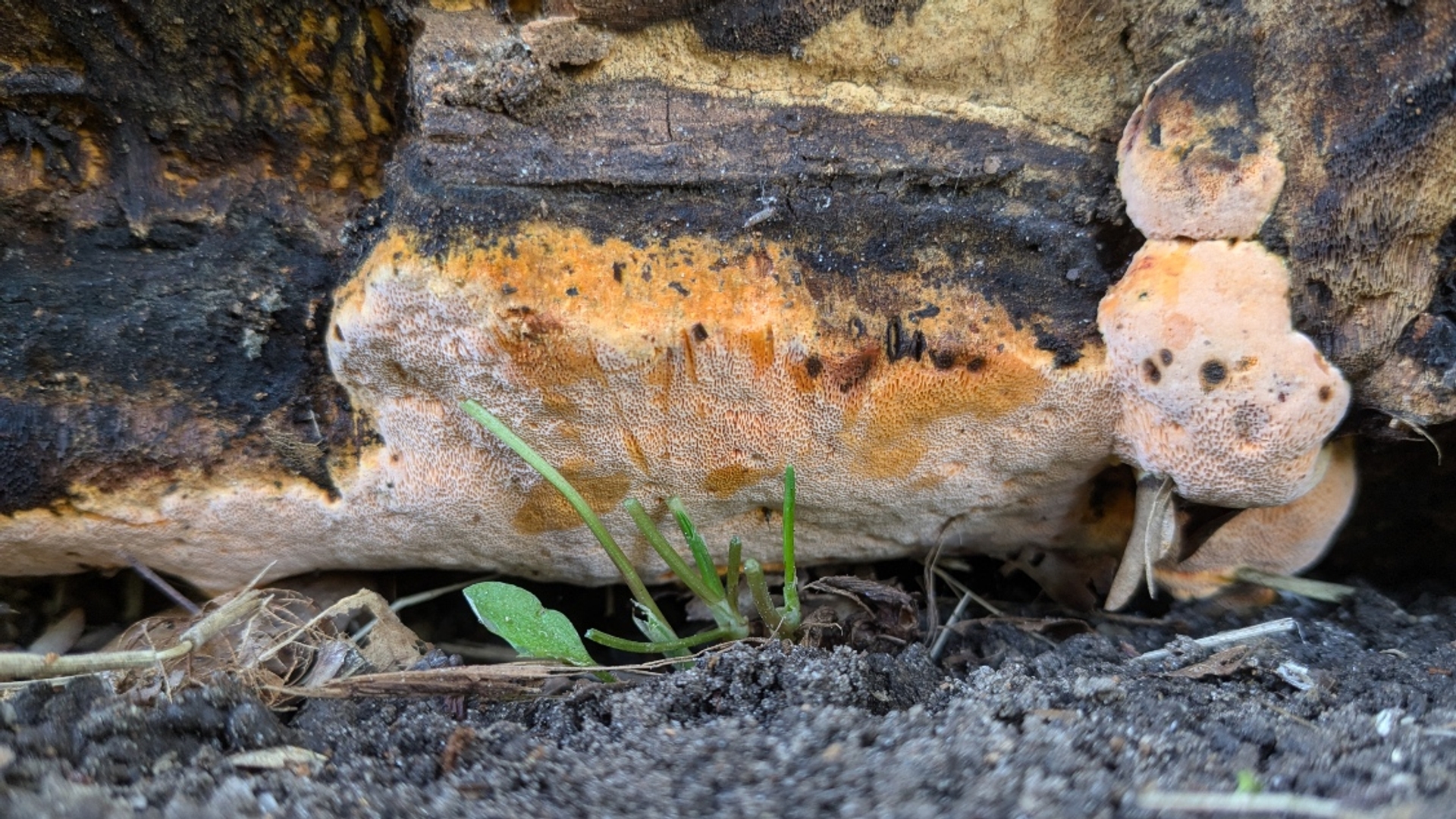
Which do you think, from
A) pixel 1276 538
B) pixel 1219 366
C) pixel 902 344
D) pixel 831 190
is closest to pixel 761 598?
pixel 902 344

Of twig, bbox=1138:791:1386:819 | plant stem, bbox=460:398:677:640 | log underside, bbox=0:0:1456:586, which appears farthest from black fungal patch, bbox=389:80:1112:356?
twig, bbox=1138:791:1386:819

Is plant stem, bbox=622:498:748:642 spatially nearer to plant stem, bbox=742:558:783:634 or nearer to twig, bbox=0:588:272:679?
plant stem, bbox=742:558:783:634

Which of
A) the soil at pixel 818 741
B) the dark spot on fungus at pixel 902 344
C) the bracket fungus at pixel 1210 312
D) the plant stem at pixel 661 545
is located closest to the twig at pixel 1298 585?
the soil at pixel 818 741

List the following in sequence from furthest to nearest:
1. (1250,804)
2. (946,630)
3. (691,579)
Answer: (946,630) < (691,579) < (1250,804)

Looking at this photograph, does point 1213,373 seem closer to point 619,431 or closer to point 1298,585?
point 1298,585

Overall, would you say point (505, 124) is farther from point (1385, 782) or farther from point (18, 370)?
point (1385, 782)

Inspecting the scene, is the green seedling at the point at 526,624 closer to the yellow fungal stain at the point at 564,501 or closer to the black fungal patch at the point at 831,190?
the yellow fungal stain at the point at 564,501
